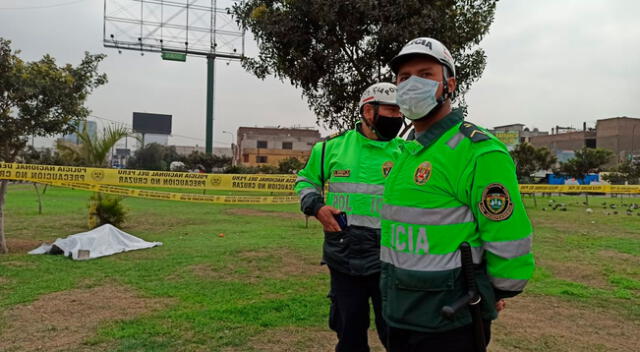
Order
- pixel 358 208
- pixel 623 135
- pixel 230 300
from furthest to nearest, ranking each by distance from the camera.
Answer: pixel 623 135 → pixel 230 300 → pixel 358 208

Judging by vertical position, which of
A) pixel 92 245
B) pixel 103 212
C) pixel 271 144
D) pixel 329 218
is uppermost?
pixel 271 144

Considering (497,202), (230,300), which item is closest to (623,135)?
(230,300)

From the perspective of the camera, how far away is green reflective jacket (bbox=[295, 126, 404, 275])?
2.51 m

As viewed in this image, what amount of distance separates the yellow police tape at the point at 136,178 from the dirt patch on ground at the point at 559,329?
584 centimetres

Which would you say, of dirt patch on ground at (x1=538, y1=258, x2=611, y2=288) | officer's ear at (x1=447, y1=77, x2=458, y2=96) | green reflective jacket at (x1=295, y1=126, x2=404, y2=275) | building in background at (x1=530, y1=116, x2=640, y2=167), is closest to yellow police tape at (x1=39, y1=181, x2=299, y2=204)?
dirt patch on ground at (x1=538, y1=258, x2=611, y2=288)

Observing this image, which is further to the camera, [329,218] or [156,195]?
[156,195]

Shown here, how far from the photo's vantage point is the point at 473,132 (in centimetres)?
164

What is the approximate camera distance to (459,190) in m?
1.58

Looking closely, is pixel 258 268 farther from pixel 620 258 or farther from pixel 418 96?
pixel 620 258

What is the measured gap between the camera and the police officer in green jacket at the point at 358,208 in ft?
8.22

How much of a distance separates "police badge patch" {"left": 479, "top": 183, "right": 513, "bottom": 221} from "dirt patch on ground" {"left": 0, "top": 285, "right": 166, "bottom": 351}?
Answer: 11.1 ft

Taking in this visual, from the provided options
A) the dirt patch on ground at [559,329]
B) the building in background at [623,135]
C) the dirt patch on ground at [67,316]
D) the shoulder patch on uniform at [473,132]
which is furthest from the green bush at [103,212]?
the building in background at [623,135]

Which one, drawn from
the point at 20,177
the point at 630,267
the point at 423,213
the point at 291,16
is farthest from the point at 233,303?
the point at 630,267

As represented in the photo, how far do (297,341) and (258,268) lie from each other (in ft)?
9.54
